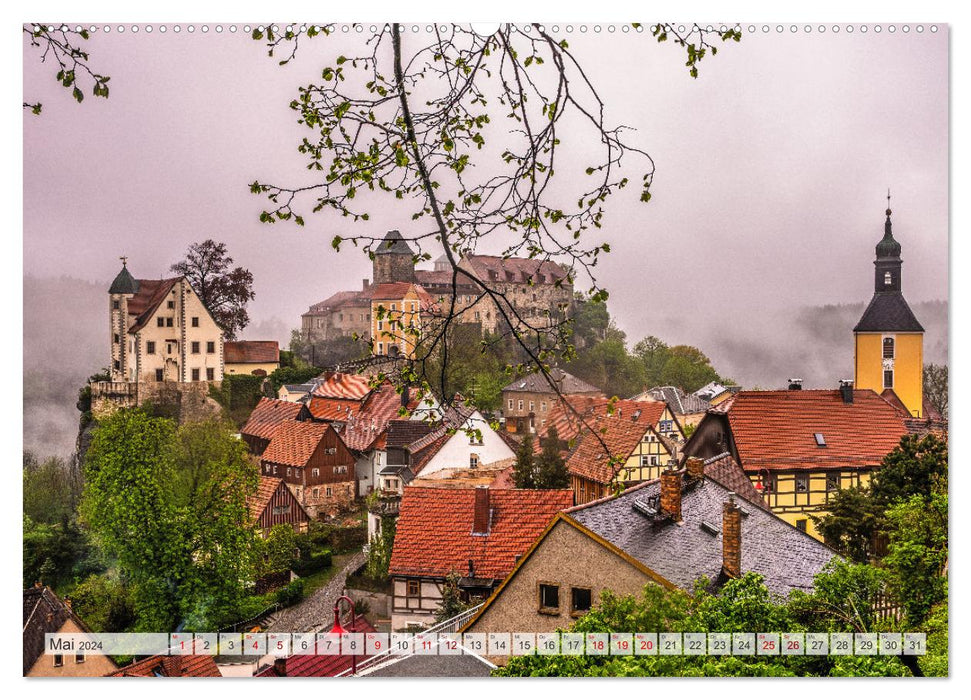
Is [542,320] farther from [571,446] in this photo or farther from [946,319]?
[946,319]

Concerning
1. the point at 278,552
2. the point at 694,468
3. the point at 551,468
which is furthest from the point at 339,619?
the point at 694,468

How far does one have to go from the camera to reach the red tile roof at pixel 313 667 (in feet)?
14.5

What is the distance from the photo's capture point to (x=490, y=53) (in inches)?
170

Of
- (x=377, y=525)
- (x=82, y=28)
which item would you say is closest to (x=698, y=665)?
(x=377, y=525)

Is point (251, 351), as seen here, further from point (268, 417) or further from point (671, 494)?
point (671, 494)

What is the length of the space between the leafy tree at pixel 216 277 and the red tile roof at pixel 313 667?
1.67 meters

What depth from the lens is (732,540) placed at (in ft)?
14.7

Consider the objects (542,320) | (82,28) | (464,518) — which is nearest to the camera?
(542,320)

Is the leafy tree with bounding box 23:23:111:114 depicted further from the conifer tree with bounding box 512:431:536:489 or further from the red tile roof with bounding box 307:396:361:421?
the conifer tree with bounding box 512:431:536:489

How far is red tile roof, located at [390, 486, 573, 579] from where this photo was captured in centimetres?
469

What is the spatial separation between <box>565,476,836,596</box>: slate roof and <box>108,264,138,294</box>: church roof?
2378 millimetres

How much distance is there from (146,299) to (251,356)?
1.88 ft

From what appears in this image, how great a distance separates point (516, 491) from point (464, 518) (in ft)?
0.98
